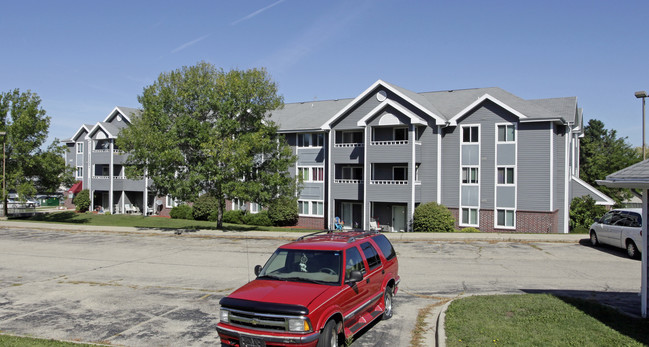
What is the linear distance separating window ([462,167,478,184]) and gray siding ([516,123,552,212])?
9.05 feet

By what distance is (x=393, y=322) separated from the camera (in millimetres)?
10344

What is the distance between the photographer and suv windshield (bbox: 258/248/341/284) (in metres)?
8.57

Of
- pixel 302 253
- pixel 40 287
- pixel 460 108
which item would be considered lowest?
pixel 40 287

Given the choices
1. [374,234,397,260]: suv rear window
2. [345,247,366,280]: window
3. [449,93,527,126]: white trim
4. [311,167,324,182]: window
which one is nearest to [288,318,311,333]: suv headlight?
[345,247,366,280]: window

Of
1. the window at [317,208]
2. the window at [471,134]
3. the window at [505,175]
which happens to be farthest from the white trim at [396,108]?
the window at [317,208]

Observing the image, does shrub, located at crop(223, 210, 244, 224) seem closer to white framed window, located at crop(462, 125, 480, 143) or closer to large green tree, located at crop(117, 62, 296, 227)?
large green tree, located at crop(117, 62, 296, 227)

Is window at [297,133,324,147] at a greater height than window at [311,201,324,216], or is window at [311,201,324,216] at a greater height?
window at [297,133,324,147]

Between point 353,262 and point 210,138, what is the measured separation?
66.6ft

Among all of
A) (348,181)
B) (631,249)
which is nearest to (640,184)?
(631,249)

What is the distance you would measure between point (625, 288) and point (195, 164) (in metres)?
23.0

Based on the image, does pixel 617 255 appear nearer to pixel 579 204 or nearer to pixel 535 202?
pixel 535 202

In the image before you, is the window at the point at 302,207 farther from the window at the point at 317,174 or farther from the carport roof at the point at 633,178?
the carport roof at the point at 633,178

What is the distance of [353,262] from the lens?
358 inches

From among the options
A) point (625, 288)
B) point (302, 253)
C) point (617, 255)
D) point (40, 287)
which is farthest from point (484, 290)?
point (40, 287)
